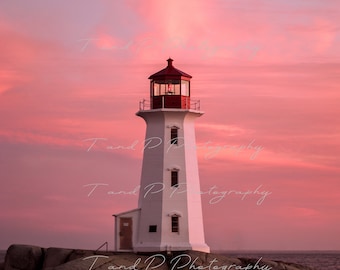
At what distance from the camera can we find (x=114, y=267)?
32656 mm

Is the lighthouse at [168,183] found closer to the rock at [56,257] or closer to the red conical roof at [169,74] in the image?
the red conical roof at [169,74]

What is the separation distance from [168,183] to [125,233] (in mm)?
3030

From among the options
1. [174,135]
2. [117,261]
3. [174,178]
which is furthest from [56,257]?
[174,135]

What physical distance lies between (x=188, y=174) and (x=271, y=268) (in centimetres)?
639

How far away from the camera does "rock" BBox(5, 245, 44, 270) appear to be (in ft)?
116

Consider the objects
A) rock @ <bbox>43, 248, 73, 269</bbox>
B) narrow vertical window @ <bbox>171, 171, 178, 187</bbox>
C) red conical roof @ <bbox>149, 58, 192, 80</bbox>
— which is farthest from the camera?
red conical roof @ <bbox>149, 58, 192, 80</bbox>

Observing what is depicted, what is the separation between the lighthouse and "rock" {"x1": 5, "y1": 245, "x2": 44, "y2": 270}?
4.99 meters

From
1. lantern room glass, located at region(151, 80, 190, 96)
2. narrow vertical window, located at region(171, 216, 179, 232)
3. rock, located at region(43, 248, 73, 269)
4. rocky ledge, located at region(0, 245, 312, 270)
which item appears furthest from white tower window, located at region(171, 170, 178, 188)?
rock, located at region(43, 248, 73, 269)

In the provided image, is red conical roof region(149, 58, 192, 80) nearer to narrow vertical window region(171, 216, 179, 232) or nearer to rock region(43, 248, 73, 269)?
narrow vertical window region(171, 216, 179, 232)

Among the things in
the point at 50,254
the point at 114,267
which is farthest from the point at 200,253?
the point at 50,254

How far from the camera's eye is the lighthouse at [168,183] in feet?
127

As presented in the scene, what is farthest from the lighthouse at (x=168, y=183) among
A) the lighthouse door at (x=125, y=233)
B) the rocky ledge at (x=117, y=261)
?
the rocky ledge at (x=117, y=261)

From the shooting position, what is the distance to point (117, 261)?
33.1 metres

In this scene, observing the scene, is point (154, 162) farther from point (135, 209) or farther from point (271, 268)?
point (271, 268)
